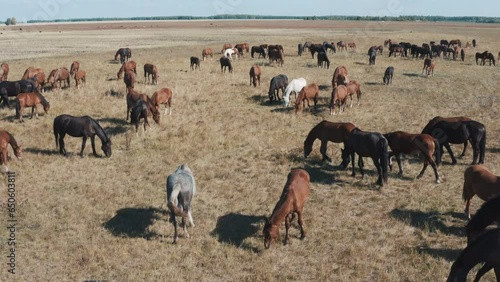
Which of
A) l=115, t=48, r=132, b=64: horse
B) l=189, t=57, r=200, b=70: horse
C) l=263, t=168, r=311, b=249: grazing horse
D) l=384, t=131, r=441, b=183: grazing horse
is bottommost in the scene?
l=263, t=168, r=311, b=249: grazing horse

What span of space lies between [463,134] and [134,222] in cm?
1012

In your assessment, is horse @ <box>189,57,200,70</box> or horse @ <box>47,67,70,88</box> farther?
horse @ <box>189,57,200,70</box>

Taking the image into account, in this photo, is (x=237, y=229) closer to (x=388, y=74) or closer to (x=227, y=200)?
(x=227, y=200)

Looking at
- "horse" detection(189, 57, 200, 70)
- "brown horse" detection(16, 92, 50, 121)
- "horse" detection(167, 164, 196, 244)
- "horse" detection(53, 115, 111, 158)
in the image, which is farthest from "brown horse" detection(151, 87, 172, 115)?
"horse" detection(189, 57, 200, 70)

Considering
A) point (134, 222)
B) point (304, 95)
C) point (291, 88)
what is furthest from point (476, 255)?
point (291, 88)

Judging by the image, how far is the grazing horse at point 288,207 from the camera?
27.2ft

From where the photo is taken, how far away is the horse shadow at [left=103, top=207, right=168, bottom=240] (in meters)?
9.20

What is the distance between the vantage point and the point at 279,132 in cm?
1631

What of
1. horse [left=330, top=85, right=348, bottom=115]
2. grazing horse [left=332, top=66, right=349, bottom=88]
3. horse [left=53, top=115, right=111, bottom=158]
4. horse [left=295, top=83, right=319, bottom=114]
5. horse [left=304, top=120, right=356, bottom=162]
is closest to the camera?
horse [left=304, top=120, right=356, bottom=162]

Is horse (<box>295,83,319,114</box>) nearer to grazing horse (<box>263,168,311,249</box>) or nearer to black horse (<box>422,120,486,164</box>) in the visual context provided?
black horse (<box>422,120,486,164</box>)

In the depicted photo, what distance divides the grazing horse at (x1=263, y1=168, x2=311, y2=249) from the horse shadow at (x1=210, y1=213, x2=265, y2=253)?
58 cm

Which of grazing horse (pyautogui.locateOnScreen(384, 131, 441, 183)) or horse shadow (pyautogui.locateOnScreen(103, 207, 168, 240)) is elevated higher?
grazing horse (pyautogui.locateOnScreen(384, 131, 441, 183))

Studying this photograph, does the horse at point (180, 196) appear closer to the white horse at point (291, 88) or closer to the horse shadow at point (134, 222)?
the horse shadow at point (134, 222)

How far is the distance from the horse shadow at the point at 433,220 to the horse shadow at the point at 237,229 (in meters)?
3.48
